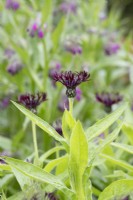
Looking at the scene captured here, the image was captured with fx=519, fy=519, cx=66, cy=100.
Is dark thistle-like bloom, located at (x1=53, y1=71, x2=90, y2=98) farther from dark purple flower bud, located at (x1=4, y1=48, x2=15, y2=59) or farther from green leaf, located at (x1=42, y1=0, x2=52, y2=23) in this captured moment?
dark purple flower bud, located at (x1=4, y1=48, x2=15, y2=59)

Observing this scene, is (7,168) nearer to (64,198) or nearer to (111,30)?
(64,198)

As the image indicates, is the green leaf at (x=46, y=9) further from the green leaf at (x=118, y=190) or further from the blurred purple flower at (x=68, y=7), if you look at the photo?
the green leaf at (x=118, y=190)

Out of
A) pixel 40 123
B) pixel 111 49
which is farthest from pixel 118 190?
pixel 111 49

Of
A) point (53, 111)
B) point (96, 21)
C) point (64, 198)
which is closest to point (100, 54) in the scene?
point (96, 21)

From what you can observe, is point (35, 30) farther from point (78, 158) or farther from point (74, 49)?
point (78, 158)

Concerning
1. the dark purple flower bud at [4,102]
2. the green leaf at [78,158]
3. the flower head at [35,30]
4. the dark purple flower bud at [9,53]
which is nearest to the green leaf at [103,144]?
the green leaf at [78,158]

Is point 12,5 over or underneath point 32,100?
over
